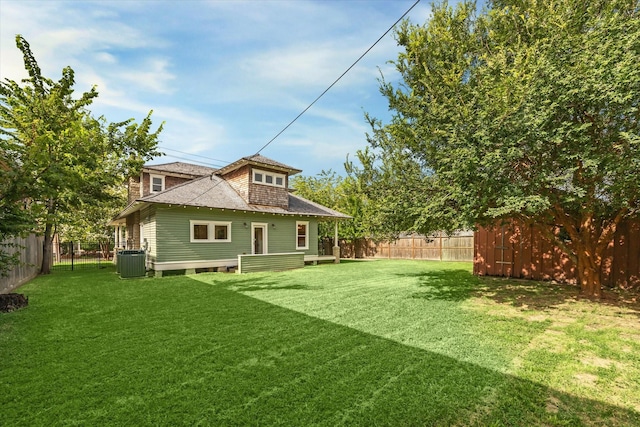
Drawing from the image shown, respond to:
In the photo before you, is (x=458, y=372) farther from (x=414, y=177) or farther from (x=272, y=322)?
(x=414, y=177)

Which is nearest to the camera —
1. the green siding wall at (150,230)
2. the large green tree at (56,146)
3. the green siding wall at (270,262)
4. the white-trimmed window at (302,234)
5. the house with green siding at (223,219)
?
the large green tree at (56,146)

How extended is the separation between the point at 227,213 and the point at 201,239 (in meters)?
1.65

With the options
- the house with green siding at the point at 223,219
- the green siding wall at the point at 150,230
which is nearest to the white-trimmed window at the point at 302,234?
the house with green siding at the point at 223,219

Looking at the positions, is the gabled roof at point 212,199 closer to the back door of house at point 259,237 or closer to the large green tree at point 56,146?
the back door of house at point 259,237

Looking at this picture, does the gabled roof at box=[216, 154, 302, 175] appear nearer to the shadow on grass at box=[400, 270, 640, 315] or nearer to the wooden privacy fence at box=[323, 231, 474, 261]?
the wooden privacy fence at box=[323, 231, 474, 261]

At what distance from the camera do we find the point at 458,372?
10.5 feet

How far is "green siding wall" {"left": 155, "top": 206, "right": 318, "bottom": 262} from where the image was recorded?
39.1 ft

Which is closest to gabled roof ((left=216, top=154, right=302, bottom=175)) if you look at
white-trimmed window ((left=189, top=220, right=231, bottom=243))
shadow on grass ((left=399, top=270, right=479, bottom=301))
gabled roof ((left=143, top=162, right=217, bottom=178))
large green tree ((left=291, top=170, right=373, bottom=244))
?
gabled roof ((left=143, top=162, right=217, bottom=178))

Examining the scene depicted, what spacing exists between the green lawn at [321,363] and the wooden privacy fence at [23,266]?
230 centimetres

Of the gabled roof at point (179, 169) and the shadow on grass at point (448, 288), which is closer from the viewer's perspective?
the shadow on grass at point (448, 288)

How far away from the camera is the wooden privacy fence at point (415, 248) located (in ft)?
60.5

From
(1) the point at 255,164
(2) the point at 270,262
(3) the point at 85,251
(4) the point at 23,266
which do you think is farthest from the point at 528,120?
(3) the point at 85,251

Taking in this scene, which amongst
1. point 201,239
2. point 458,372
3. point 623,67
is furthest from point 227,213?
point 623,67

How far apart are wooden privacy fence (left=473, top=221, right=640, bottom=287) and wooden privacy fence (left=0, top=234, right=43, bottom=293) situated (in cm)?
1349
